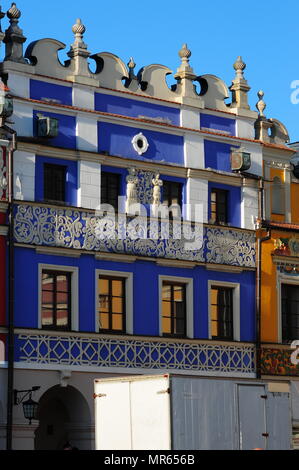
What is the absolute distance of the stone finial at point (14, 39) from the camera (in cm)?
3581

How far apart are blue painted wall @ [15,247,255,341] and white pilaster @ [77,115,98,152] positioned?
302cm

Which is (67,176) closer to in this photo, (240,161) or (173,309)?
(173,309)

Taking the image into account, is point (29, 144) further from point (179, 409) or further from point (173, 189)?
point (179, 409)

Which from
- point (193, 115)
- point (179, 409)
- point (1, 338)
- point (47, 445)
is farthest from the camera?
point (193, 115)

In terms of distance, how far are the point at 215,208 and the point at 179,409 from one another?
45.5 feet

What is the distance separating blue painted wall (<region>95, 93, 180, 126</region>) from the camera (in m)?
37.6

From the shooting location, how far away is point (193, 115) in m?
39.7

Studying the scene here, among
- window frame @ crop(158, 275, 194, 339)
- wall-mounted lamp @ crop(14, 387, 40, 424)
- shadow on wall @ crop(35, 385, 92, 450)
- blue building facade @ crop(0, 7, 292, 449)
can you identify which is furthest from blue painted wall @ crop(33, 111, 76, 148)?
wall-mounted lamp @ crop(14, 387, 40, 424)

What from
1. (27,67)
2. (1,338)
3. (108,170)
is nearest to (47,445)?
(1,338)

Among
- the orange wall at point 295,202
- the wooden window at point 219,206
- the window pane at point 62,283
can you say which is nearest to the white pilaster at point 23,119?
the window pane at point 62,283

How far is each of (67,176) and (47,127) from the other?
167cm

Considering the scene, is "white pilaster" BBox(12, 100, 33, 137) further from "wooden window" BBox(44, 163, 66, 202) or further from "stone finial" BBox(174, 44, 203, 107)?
"stone finial" BBox(174, 44, 203, 107)

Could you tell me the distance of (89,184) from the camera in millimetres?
36906

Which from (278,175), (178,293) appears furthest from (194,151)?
(178,293)
